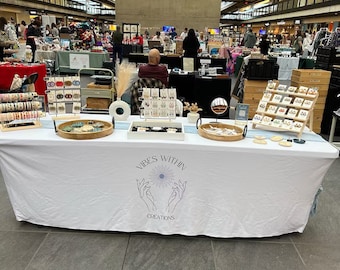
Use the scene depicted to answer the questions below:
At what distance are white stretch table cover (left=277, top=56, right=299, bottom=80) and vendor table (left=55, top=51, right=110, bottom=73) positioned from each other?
561 cm

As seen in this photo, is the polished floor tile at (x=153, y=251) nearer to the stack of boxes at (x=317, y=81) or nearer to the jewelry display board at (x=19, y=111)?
the jewelry display board at (x=19, y=111)

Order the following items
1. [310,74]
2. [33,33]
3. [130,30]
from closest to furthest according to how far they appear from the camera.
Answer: [310,74]
[33,33]
[130,30]

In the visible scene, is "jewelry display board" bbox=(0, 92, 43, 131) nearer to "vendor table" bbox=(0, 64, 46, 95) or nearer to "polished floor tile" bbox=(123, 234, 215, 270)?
"polished floor tile" bbox=(123, 234, 215, 270)

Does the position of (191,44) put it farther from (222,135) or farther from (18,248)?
(18,248)

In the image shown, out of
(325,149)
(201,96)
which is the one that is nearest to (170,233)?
(325,149)

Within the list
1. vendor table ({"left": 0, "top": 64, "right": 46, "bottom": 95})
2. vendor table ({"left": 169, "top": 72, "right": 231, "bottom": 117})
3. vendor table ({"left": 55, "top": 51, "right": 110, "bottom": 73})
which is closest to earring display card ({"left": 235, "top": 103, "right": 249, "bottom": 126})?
vendor table ({"left": 169, "top": 72, "right": 231, "bottom": 117})

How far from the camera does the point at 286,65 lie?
387 inches

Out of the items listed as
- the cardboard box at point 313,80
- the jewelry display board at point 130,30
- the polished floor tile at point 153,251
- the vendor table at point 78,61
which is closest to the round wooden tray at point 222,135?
the polished floor tile at point 153,251

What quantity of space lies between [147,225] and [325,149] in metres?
1.28

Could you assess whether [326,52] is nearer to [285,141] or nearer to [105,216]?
[285,141]

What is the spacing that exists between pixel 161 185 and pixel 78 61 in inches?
310

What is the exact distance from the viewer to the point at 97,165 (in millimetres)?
1980

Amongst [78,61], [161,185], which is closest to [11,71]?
[78,61]

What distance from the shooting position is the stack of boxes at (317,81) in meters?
4.25
